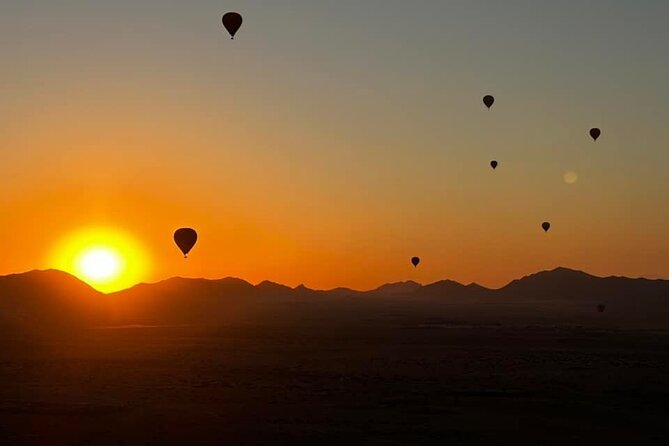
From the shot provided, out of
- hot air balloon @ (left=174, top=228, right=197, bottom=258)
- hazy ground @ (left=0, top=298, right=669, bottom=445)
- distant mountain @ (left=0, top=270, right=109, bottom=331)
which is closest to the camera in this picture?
hazy ground @ (left=0, top=298, right=669, bottom=445)

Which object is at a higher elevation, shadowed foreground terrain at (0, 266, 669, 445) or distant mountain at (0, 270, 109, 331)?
distant mountain at (0, 270, 109, 331)

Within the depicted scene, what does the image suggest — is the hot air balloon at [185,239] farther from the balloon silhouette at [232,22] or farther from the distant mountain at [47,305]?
the distant mountain at [47,305]

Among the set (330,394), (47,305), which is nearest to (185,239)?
(330,394)

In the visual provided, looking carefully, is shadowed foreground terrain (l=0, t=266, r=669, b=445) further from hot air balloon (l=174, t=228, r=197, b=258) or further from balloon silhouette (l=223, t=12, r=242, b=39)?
balloon silhouette (l=223, t=12, r=242, b=39)

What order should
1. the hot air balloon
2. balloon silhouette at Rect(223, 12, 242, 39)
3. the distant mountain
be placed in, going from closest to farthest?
balloon silhouette at Rect(223, 12, 242, 39) < the hot air balloon < the distant mountain

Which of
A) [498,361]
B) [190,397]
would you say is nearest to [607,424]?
[190,397]

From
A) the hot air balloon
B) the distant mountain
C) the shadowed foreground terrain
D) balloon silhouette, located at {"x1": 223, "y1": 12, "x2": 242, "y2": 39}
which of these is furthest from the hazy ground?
the distant mountain

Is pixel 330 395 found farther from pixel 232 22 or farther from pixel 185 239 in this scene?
pixel 185 239

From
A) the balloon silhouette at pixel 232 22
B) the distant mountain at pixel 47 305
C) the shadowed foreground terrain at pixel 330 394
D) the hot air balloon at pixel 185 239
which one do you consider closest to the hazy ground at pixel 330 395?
the shadowed foreground terrain at pixel 330 394
